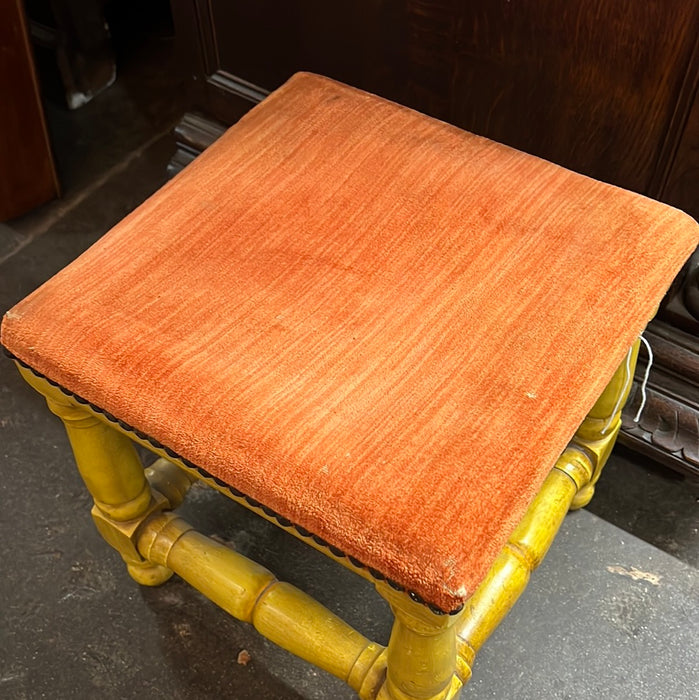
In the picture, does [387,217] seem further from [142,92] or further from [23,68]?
[142,92]

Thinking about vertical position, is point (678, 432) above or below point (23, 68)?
below

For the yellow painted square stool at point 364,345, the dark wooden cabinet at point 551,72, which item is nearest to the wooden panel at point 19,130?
the dark wooden cabinet at point 551,72

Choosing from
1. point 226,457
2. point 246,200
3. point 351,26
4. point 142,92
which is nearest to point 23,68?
point 142,92

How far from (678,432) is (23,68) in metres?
0.87

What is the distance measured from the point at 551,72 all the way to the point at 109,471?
515 millimetres

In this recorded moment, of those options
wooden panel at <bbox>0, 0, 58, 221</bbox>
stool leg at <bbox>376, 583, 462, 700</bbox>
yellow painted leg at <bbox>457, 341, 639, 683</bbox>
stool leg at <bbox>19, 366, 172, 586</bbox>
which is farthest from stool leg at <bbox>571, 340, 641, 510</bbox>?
wooden panel at <bbox>0, 0, 58, 221</bbox>

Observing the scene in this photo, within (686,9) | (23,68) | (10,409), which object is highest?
(686,9)

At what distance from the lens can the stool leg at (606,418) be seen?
0.88 metres

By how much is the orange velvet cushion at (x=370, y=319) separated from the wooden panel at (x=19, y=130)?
20.3 inches

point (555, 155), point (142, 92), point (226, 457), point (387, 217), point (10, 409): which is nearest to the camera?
point (226, 457)

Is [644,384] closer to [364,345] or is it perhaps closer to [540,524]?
[540,524]

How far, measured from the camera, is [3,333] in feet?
2.34

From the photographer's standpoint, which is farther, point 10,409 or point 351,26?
point 10,409

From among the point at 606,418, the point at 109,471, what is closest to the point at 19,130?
the point at 109,471
